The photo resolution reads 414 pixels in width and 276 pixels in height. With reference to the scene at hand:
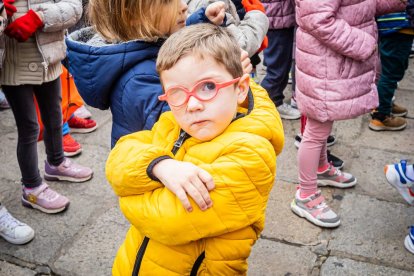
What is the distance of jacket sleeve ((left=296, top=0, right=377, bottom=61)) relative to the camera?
7.79ft

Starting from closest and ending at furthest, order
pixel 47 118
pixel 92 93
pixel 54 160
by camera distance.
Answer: pixel 92 93 < pixel 47 118 < pixel 54 160

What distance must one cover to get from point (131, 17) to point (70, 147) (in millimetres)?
2391

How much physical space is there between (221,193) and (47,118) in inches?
84.7

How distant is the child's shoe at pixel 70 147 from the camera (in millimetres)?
3730


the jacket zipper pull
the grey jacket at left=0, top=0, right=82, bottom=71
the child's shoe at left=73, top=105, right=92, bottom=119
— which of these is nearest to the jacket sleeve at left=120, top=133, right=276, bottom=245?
the jacket zipper pull

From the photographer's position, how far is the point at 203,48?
50.5 inches

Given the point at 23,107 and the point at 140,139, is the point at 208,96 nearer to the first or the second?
the point at 140,139

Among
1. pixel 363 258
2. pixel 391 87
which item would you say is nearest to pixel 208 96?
pixel 363 258

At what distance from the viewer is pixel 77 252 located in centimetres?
267

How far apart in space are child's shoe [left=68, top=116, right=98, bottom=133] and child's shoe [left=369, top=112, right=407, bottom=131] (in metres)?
2.48

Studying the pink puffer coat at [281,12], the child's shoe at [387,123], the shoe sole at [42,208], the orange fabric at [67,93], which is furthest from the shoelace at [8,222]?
the child's shoe at [387,123]

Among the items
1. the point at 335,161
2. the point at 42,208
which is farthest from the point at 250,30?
the point at 42,208

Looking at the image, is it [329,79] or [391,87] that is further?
[391,87]

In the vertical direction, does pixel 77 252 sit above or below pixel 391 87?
below
